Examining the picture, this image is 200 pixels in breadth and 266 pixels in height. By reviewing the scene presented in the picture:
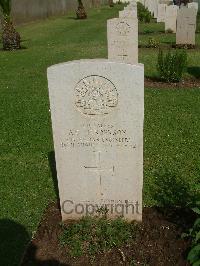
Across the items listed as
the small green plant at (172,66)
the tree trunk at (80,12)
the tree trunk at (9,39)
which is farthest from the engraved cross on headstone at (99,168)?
the tree trunk at (80,12)

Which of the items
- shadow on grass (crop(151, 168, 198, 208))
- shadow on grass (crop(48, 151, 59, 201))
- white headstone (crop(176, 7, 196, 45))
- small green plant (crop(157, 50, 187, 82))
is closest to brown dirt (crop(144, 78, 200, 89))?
small green plant (crop(157, 50, 187, 82))

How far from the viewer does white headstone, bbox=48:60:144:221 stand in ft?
10.3

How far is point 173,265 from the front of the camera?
3230 mm

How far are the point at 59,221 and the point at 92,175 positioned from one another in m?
0.68

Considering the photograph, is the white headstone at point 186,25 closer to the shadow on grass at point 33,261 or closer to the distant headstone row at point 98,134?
the distant headstone row at point 98,134

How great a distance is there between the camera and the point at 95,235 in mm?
3578

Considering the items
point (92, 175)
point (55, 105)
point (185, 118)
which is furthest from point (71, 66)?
point (185, 118)

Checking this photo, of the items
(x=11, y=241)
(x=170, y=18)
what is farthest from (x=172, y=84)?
(x=170, y=18)

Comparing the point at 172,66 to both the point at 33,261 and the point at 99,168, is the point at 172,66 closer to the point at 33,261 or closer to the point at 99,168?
the point at 99,168

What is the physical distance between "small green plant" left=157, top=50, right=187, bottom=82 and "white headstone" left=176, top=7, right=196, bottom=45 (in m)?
4.85

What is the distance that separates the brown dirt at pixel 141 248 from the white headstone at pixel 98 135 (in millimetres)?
213

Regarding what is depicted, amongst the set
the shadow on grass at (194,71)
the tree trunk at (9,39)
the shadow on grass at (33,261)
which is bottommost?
the shadow on grass at (194,71)

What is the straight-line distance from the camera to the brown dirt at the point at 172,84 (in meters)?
9.22

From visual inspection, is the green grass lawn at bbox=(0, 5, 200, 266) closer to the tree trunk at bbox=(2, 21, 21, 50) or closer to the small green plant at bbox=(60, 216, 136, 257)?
the small green plant at bbox=(60, 216, 136, 257)
